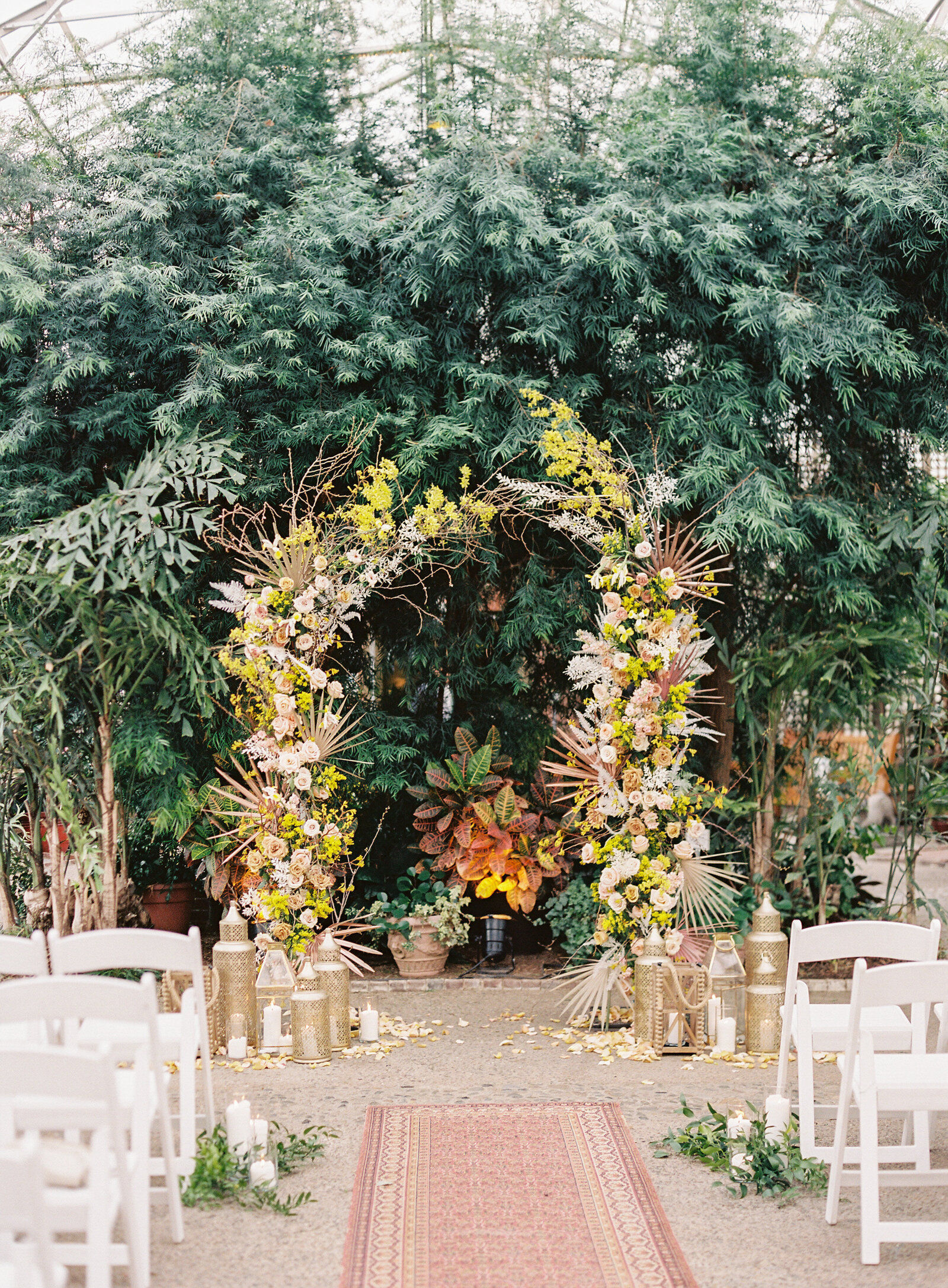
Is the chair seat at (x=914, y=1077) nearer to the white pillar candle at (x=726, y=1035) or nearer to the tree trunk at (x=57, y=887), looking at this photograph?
the white pillar candle at (x=726, y=1035)

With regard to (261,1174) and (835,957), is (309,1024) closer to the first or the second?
(261,1174)

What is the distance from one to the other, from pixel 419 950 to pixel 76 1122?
3.89 metres

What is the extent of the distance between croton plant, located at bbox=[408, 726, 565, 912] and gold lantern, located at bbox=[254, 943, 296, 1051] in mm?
1324

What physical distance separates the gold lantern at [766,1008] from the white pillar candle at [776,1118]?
1.18m

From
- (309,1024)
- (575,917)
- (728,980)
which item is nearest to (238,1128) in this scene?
(309,1024)

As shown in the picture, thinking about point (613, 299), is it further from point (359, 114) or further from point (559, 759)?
point (559, 759)

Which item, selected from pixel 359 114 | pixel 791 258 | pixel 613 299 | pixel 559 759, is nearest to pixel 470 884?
pixel 559 759

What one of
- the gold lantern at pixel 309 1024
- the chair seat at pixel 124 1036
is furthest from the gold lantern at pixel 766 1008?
the chair seat at pixel 124 1036

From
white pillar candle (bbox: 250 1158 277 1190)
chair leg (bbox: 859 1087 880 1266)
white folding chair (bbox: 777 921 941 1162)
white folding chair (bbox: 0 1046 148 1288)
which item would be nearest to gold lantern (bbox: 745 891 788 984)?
white folding chair (bbox: 777 921 941 1162)

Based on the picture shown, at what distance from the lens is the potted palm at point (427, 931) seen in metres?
6.19

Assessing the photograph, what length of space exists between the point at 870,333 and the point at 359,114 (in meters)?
3.26

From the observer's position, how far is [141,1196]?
290 cm

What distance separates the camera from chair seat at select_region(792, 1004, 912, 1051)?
368 cm

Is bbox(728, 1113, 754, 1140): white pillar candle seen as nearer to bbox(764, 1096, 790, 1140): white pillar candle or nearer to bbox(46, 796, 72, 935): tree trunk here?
bbox(764, 1096, 790, 1140): white pillar candle
